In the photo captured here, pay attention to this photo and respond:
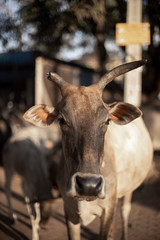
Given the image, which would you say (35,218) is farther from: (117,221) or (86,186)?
(86,186)

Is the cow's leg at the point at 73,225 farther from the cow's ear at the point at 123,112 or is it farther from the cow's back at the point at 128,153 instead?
the cow's ear at the point at 123,112

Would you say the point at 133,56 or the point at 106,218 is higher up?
the point at 133,56

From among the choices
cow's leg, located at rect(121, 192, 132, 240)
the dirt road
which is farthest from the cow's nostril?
cow's leg, located at rect(121, 192, 132, 240)

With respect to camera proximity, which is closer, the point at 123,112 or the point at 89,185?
the point at 89,185

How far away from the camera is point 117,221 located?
4.65 metres

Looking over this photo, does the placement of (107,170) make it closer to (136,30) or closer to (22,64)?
(136,30)

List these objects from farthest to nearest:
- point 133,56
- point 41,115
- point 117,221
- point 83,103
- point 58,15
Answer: point 58,15 → point 133,56 → point 117,221 → point 41,115 → point 83,103

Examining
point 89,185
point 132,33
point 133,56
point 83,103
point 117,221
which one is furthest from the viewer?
point 133,56

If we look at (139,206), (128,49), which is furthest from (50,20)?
(139,206)

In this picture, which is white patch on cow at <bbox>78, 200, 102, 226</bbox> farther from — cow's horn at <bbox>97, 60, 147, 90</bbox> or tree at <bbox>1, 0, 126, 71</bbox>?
tree at <bbox>1, 0, 126, 71</bbox>

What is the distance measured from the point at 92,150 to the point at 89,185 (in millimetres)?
322

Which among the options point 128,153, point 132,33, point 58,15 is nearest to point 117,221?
point 128,153

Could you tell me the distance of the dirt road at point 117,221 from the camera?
13.5ft

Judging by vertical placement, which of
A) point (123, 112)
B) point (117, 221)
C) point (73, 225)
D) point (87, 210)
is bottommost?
point (117, 221)
